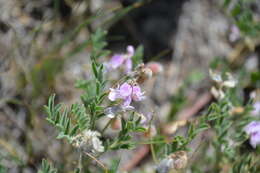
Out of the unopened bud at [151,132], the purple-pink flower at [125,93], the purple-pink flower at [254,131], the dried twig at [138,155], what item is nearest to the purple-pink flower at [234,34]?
the dried twig at [138,155]

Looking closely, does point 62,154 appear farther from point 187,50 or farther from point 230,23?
point 230,23

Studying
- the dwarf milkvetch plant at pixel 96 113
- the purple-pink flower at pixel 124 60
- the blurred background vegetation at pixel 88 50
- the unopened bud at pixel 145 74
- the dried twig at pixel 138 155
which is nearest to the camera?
the dwarf milkvetch plant at pixel 96 113

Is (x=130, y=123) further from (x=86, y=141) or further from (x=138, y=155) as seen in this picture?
(x=138, y=155)

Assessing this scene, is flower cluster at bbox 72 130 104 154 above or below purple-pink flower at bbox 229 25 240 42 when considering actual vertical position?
below

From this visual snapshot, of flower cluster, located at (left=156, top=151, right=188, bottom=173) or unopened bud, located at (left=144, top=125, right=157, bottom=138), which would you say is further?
unopened bud, located at (left=144, top=125, right=157, bottom=138)

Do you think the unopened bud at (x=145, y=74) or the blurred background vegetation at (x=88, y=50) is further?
the blurred background vegetation at (x=88, y=50)

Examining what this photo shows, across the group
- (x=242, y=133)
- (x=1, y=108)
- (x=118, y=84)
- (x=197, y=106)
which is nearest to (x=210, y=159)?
(x=242, y=133)

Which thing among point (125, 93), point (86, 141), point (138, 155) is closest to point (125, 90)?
point (125, 93)

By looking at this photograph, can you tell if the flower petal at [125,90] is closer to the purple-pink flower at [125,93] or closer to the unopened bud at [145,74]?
the purple-pink flower at [125,93]

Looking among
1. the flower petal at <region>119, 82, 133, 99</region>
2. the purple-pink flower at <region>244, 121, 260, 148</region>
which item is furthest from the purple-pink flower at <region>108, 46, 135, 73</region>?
the purple-pink flower at <region>244, 121, 260, 148</region>

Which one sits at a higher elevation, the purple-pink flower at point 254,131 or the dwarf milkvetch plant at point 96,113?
the dwarf milkvetch plant at point 96,113

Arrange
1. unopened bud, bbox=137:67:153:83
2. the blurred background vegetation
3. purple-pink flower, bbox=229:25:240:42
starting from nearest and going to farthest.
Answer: unopened bud, bbox=137:67:153:83 < the blurred background vegetation < purple-pink flower, bbox=229:25:240:42

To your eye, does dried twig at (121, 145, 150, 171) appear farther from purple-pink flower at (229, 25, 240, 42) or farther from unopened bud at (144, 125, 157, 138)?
purple-pink flower at (229, 25, 240, 42)
